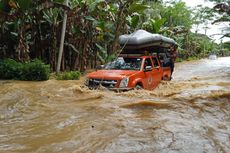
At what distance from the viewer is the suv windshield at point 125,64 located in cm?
1040

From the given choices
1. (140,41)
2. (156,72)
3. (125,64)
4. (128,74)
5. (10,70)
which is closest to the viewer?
(128,74)

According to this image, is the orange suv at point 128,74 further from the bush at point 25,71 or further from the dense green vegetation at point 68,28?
the dense green vegetation at point 68,28

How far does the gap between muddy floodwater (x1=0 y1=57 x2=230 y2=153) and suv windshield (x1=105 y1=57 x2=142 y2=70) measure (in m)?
1.13

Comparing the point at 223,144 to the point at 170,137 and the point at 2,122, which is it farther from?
the point at 2,122

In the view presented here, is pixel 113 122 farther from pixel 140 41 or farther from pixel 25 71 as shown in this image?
pixel 25 71

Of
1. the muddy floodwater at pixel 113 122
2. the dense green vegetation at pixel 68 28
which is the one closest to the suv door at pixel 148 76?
the muddy floodwater at pixel 113 122

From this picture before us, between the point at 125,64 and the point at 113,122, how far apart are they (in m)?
4.14

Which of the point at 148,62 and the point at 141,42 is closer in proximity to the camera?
the point at 148,62

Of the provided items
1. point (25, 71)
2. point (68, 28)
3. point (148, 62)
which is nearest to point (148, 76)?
point (148, 62)

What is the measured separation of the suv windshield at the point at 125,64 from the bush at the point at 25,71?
414cm

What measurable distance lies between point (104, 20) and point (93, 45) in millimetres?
1598

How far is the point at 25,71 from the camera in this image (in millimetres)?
13984

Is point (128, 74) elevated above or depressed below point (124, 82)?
above

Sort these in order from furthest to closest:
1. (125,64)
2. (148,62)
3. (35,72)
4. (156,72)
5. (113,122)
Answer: (35,72) < (156,72) < (148,62) < (125,64) < (113,122)
